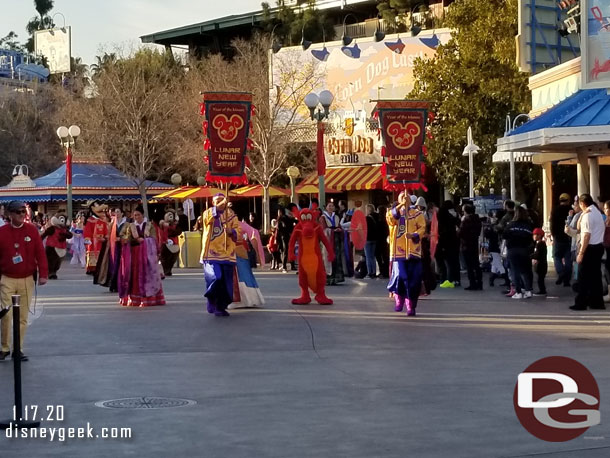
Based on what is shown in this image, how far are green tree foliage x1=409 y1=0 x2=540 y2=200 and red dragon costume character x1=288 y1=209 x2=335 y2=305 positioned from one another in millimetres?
19089

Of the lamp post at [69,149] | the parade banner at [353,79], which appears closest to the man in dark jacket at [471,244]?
the lamp post at [69,149]

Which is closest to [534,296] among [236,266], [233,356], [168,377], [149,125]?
[236,266]

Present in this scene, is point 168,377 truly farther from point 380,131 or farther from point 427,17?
point 427,17

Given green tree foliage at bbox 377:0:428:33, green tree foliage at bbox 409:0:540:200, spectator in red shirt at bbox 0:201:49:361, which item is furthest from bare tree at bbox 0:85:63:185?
spectator in red shirt at bbox 0:201:49:361

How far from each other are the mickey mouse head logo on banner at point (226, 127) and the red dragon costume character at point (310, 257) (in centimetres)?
338

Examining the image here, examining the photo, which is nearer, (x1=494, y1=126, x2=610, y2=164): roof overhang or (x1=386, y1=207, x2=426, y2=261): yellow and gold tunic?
(x1=386, y1=207, x2=426, y2=261): yellow and gold tunic

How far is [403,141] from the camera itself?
2377 cm

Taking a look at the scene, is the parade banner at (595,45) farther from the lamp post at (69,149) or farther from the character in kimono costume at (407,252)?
the lamp post at (69,149)

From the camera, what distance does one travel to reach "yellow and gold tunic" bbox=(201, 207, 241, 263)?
17562 millimetres

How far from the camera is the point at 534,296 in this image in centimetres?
2056

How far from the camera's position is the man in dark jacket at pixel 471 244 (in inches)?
871

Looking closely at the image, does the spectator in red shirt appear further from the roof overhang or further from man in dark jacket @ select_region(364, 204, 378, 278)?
man in dark jacket @ select_region(364, 204, 378, 278)

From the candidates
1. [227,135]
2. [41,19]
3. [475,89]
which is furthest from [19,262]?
[41,19]

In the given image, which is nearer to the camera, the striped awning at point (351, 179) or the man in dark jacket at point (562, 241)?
the man in dark jacket at point (562, 241)
